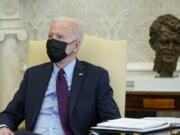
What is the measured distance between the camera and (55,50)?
2510 millimetres

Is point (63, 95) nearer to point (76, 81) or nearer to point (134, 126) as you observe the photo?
point (76, 81)

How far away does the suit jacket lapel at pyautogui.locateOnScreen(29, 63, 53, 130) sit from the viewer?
243cm

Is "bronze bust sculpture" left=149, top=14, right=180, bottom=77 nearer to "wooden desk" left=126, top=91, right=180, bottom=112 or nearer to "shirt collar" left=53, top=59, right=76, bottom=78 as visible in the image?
"wooden desk" left=126, top=91, right=180, bottom=112

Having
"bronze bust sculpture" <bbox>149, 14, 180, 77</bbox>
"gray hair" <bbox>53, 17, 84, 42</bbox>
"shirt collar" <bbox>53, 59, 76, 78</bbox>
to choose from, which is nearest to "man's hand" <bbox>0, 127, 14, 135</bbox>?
"shirt collar" <bbox>53, 59, 76, 78</bbox>

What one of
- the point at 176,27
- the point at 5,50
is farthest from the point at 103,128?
the point at 5,50

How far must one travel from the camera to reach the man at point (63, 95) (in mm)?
2365

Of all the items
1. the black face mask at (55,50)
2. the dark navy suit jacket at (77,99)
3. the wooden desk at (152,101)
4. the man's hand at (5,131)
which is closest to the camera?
the man's hand at (5,131)

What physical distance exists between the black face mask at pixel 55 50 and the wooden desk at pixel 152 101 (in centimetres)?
79

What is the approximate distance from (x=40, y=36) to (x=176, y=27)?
1428mm

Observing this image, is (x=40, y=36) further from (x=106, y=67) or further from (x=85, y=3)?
(x=106, y=67)

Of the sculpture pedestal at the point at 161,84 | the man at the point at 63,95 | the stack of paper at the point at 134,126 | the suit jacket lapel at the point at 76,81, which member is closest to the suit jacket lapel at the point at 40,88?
the man at the point at 63,95

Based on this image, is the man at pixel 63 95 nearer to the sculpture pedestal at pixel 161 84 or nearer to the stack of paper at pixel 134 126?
the stack of paper at pixel 134 126

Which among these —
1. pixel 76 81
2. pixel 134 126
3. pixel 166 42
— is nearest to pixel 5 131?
pixel 76 81

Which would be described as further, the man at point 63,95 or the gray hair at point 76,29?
the gray hair at point 76,29
